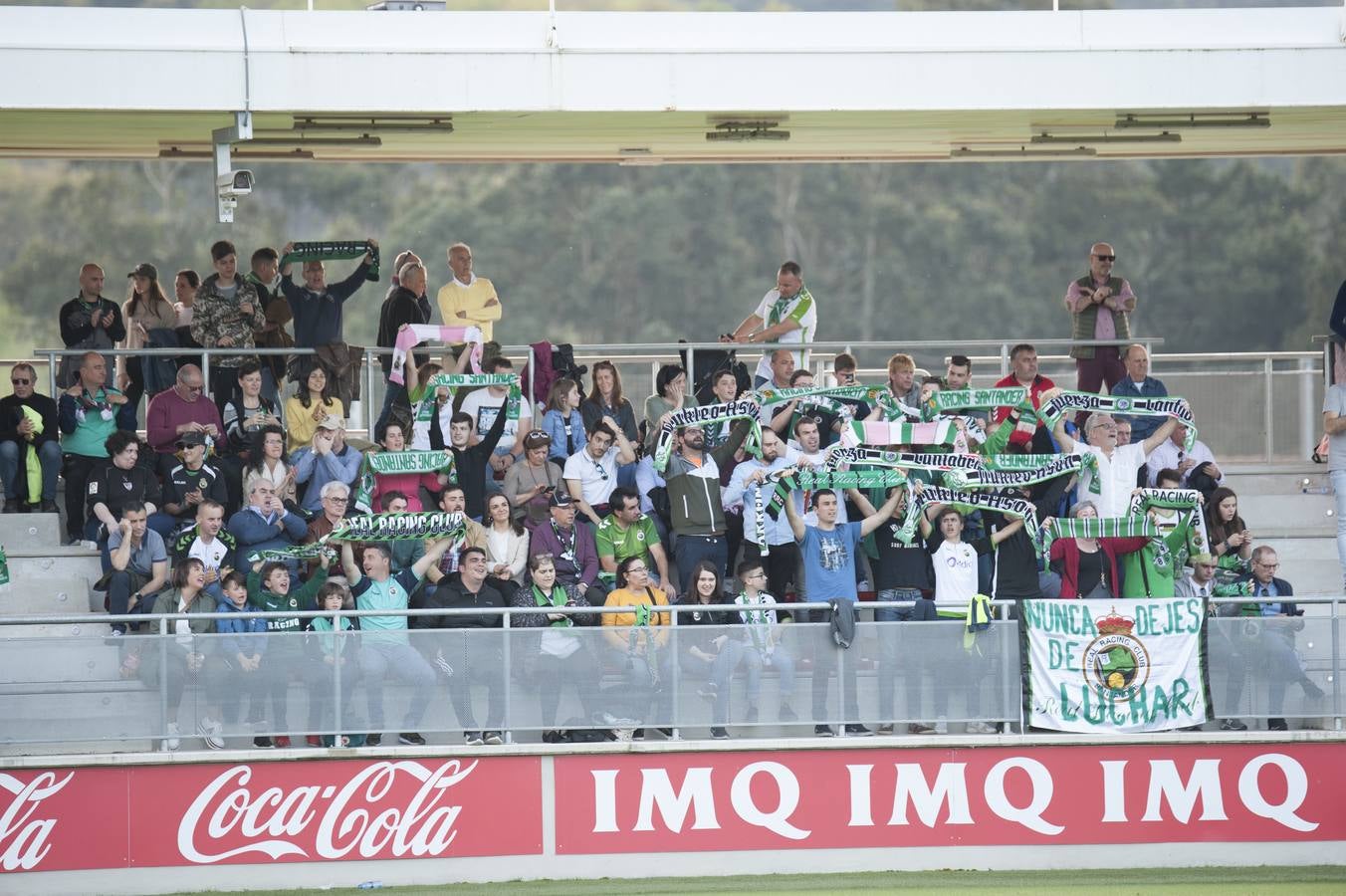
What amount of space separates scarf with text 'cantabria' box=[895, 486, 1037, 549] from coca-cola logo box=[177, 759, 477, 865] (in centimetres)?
391

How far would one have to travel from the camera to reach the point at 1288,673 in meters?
15.5

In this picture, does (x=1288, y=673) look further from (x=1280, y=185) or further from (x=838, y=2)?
(x=1280, y=185)

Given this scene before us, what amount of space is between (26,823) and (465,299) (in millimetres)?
6410

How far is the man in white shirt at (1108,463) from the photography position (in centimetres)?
1672

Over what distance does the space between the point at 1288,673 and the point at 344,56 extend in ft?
29.1

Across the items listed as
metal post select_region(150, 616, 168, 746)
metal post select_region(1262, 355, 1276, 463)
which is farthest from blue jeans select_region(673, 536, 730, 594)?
metal post select_region(1262, 355, 1276, 463)

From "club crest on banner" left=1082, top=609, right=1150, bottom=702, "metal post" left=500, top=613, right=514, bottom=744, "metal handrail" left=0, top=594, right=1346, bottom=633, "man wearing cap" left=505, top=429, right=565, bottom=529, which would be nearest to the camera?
"metal handrail" left=0, top=594, right=1346, bottom=633

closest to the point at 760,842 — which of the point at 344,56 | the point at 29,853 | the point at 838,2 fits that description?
the point at 29,853

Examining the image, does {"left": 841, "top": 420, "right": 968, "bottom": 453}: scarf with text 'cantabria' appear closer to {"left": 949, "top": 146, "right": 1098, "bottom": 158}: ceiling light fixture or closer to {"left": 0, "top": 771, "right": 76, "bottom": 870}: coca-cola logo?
{"left": 949, "top": 146, "right": 1098, "bottom": 158}: ceiling light fixture

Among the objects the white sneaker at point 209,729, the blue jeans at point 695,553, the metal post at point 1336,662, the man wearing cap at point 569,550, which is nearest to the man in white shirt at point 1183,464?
the metal post at point 1336,662

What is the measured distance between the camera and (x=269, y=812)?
49.8 feet

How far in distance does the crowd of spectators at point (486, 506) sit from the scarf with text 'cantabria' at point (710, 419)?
0.13 m

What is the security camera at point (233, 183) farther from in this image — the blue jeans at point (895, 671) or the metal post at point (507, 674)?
the blue jeans at point (895, 671)

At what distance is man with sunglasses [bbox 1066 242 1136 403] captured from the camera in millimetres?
19703
